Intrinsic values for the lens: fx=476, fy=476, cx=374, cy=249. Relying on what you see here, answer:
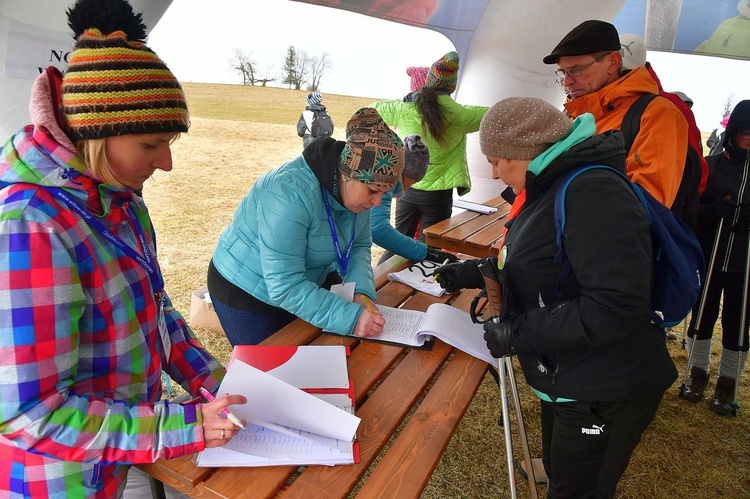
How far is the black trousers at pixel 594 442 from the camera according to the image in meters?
1.45

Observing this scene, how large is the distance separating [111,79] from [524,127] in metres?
1.03

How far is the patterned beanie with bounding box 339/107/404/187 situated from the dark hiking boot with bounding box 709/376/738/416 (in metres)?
2.87

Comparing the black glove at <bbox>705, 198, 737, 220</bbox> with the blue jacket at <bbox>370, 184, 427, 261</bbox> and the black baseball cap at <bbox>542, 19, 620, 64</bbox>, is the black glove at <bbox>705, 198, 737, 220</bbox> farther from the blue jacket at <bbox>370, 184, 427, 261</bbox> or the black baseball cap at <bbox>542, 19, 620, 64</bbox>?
the blue jacket at <bbox>370, 184, 427, 261</bbox>

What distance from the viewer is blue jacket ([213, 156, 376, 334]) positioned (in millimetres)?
1677

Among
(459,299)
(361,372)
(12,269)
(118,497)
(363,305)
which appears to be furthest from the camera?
(459,299)

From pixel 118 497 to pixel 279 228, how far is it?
89 cm

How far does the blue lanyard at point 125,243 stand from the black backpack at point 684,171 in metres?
2.04

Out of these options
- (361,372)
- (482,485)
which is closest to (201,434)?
(361,372)

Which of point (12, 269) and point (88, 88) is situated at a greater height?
point (88, 88)

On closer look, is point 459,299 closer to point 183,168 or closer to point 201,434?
point 201,434

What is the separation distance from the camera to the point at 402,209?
4055 millimetres

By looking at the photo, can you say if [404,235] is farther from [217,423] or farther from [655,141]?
[217,423]

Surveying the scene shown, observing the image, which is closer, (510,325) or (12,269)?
(12,269)

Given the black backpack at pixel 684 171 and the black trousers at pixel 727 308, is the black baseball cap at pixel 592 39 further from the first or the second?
the black trousers at pixel 727 308
